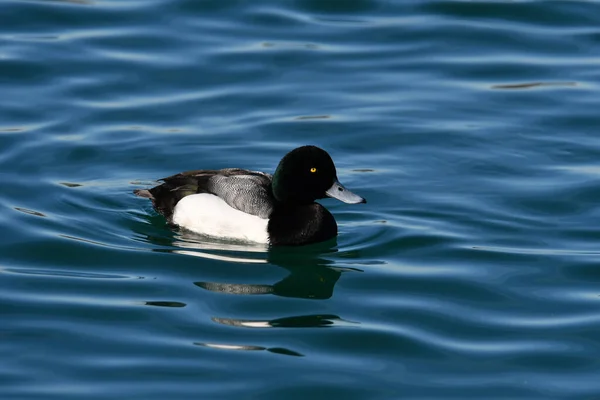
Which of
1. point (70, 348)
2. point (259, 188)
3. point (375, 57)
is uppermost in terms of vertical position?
point (375, 57)

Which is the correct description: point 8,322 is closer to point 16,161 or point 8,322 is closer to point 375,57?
point 16,161

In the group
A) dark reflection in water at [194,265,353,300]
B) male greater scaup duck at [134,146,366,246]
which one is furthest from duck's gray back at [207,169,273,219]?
dark reflection in water at [194,265,353,300]

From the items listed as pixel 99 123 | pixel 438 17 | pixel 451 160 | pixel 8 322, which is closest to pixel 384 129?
pixel 451 160

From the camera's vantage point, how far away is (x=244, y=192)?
11.6 metres

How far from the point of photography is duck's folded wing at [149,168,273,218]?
11.6 metres

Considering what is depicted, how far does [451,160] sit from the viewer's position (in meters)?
13.3

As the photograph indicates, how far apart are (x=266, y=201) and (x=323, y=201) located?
1374 mm

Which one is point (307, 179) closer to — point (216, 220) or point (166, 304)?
point (216, 220)

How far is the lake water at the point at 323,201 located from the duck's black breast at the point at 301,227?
0.13m

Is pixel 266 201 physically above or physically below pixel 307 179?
below

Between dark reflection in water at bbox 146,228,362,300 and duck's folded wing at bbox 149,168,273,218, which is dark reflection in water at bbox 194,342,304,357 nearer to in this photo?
dark reflection in water at bbox 146,228,362,300

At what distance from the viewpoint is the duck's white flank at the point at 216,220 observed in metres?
11.4

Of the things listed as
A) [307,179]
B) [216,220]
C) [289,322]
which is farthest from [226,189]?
[289,322]

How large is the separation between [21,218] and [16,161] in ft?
5.25
